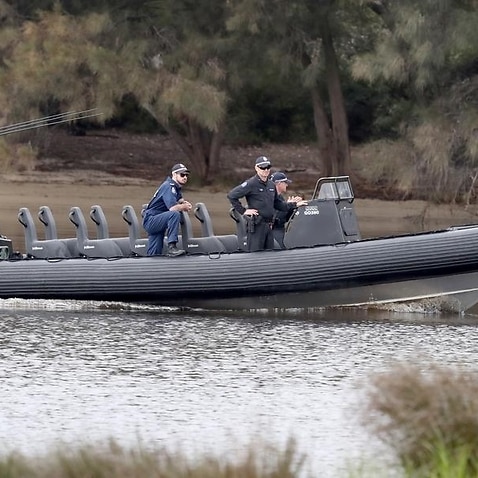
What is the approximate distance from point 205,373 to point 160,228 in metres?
3.79

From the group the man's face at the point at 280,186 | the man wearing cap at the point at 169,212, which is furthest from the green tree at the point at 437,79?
the man wearing cap at the point at 169,212

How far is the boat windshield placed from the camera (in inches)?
→ 674

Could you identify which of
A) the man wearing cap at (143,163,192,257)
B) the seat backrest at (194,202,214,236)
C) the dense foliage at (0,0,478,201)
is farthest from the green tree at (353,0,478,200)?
the man wearing cap at (143,163,192,257)

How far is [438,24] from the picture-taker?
87.4 feet

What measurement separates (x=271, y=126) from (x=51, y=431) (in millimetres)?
25696

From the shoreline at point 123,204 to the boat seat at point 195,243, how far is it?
9.39 metres

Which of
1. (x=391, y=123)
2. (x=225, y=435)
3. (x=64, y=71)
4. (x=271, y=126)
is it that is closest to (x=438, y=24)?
(x=391, y=123)

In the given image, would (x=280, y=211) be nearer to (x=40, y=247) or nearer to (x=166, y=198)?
(x=166, y=198)

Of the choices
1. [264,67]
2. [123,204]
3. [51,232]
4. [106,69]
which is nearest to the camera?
[51,232]

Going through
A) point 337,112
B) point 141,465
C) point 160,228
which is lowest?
point 141,465

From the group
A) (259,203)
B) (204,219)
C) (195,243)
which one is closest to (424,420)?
(259,203)

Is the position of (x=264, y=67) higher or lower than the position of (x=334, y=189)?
higher

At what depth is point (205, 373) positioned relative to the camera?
44.0 feet

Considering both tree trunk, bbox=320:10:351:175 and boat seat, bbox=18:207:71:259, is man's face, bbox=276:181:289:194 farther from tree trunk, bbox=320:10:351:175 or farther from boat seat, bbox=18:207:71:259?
tree trunk, bbox=320:10:351:175
